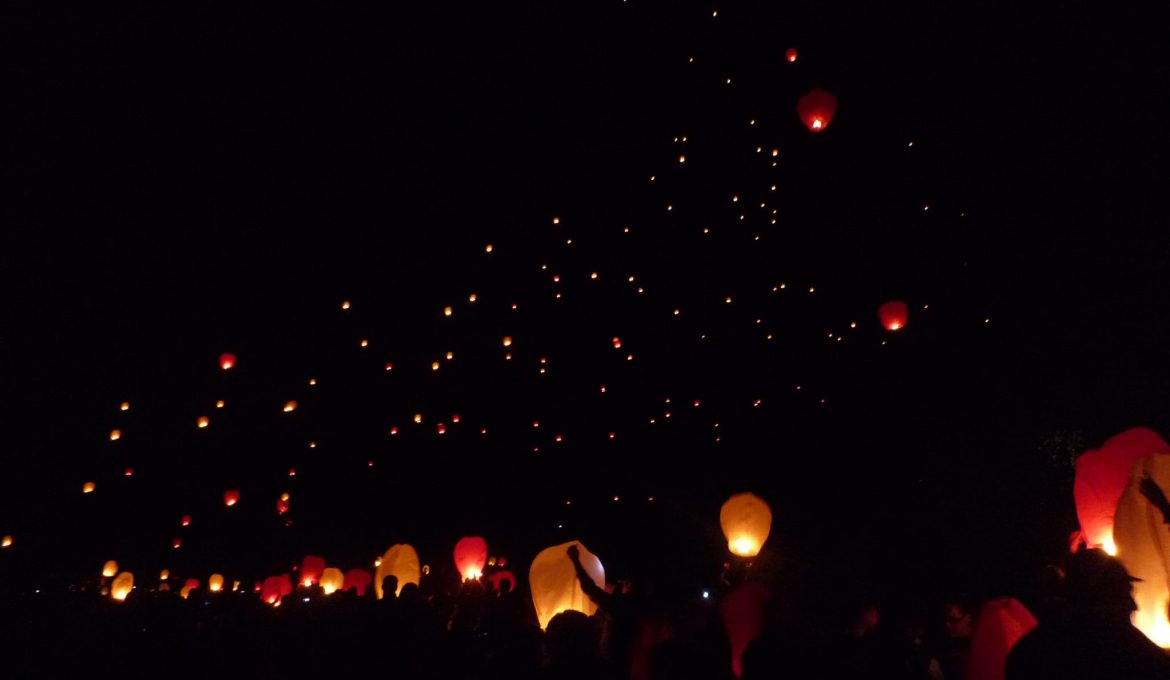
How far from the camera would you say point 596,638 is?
254 cm

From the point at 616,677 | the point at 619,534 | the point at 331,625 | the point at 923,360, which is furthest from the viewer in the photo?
the point at 619,534

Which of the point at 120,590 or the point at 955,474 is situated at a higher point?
the point at 120,590

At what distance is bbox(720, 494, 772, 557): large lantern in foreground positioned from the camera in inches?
221

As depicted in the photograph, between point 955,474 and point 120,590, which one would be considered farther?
point 120,590

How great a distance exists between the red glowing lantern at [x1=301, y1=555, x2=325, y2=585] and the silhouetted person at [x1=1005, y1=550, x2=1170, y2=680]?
11.5 meters

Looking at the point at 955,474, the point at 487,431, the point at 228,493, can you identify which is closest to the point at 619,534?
the point at 487,431

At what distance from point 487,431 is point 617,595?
31.7ft

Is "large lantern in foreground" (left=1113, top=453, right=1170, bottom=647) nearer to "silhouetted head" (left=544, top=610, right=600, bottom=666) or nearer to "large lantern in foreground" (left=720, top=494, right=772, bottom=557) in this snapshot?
"silhouetted head" (left=544, top=610, right=600, bottom=666)

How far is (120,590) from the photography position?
13641mm

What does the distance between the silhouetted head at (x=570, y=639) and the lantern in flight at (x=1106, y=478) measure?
261cm

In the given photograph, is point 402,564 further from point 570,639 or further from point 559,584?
point 570,639

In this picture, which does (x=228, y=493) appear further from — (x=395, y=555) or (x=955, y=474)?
(x=955, y=474)

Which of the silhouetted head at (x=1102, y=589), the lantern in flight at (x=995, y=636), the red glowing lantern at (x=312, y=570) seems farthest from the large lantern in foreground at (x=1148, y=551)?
the red glowing lantern at (x=312, y=570)

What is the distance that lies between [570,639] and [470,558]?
6.13 meters
